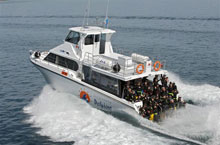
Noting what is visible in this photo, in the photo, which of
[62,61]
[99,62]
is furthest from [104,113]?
[62,61]

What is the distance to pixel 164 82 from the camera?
14508 millimetres

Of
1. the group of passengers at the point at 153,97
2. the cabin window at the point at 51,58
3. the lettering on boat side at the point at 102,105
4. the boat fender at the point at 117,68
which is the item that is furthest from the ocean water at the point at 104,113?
the boat fender at the point at 117,68

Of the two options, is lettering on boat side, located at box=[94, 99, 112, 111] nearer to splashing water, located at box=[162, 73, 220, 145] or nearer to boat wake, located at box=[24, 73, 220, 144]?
boat wake, located at box=[24, 73, 220, 144]

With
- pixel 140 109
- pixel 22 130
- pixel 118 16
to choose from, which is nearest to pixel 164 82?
pixel 140 109

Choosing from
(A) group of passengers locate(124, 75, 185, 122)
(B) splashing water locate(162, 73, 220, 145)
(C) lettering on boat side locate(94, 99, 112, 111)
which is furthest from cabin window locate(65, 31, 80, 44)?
(B) splashing water locate(162, 73, 220, 145)

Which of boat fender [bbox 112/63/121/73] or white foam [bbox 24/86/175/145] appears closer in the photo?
white foam [bbox 24/86/175/145]

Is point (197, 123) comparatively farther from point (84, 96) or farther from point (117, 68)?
point (84, 96)

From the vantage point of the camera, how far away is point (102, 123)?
13.7 meters

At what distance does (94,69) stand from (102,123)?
298 cm

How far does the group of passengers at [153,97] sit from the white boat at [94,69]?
1.12 feet

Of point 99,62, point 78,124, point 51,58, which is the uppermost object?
point 99,62

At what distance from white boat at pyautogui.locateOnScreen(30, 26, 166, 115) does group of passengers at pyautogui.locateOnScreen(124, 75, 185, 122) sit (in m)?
0.34

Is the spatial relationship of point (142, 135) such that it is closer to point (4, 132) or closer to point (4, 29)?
point (4, 132)

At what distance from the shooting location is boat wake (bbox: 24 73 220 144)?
39.7ft
